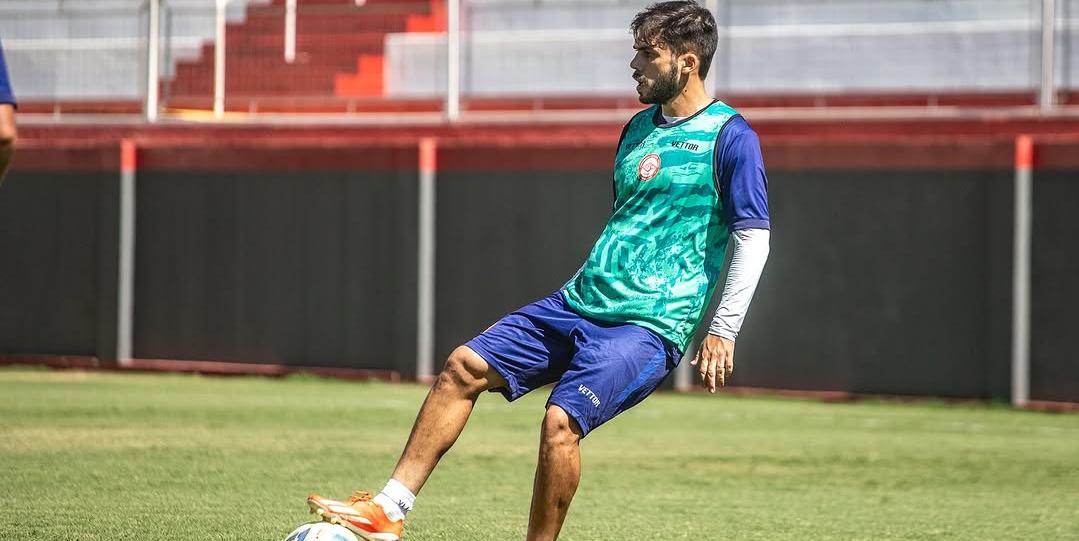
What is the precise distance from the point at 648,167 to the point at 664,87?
29cm

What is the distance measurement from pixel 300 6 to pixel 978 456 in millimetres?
10181

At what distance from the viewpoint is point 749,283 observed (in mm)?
5844

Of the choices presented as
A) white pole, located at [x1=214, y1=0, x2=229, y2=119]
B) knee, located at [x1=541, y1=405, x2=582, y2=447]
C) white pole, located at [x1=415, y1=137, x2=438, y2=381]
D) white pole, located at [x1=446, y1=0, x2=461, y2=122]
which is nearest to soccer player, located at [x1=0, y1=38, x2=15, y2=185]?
Answer: knee, located at [x1=541, y1=405, x2=582, y2=447]

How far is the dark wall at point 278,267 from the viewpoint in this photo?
17.1m

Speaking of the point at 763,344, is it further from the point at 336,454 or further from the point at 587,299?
the point at 587,299

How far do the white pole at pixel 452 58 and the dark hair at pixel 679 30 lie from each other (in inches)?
449

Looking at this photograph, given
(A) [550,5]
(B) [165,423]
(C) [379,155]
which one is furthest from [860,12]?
(B) [165,423]

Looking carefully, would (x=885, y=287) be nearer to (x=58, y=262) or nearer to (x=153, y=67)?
(x=153, y=67)

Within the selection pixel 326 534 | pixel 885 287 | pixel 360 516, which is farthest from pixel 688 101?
pixel 885 287

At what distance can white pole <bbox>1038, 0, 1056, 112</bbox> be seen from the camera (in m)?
15.6

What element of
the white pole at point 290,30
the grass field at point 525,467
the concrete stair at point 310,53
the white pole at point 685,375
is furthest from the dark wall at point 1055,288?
the white pole at point 290,30

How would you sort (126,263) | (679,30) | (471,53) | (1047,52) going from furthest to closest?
(471,53)
(126,263)
(1047,52)
(679,30)

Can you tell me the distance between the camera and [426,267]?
16969 millimetres

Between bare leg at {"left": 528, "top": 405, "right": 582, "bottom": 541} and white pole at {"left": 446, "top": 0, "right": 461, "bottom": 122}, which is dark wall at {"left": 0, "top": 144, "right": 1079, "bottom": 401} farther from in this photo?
bare leg at {"left": 528, "top": 405, "right": 582, "bottom": 541}
